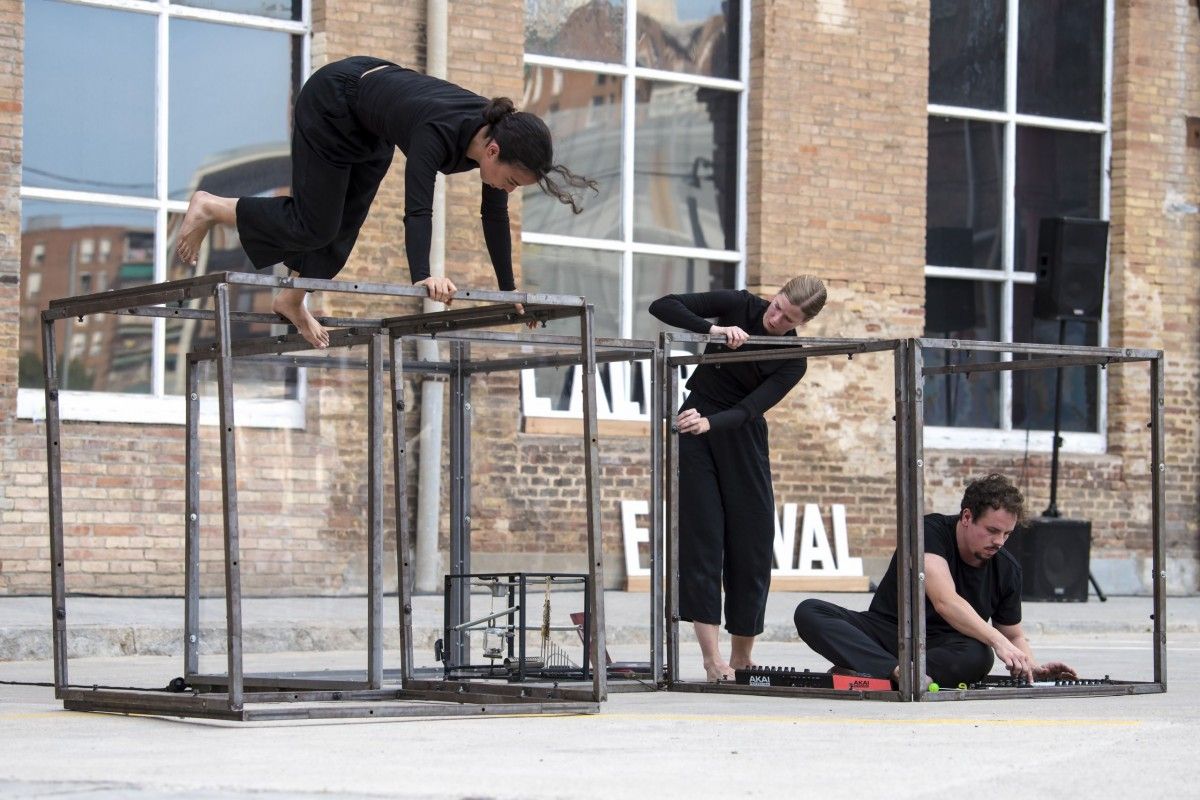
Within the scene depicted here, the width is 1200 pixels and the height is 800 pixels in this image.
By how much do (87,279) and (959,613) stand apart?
747cm

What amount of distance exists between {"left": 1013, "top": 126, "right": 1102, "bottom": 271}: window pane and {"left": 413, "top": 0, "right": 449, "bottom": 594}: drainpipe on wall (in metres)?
5.70

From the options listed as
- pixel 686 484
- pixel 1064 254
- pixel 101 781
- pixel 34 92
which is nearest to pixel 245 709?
pixel 101 781

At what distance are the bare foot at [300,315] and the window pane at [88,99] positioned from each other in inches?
246

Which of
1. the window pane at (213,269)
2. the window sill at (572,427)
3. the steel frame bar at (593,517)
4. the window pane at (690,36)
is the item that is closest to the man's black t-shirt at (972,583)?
the steel frame bar at (593,517)

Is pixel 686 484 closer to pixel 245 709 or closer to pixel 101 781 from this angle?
pixel 245 709

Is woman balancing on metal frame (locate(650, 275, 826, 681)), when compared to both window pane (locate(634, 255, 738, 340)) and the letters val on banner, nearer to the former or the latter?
window pane (locate(634, 255, 738, 340))

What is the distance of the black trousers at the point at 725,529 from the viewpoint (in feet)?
29.7

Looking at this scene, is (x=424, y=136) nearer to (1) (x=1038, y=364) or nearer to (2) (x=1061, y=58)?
(1) (x=1038, y=364)

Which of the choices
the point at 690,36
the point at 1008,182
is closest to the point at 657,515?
the point at 690,36

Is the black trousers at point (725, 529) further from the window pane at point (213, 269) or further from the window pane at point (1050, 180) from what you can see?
the window pane at point (1050, 180)

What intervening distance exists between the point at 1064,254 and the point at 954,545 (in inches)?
335

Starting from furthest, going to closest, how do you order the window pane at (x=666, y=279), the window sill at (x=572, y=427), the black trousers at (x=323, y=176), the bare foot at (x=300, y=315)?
the window pane at (x=666, y=279)
the window sill at (x=572, y=427)
the bare foot at (x=300, y=315)
the black trousers at (x=323, y=176)

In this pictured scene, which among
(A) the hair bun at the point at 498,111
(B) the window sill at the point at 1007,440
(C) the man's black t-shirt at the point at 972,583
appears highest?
(A) the hair bun at the point at 498,111

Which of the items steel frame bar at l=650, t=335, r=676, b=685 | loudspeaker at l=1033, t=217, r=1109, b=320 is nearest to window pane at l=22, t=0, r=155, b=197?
steel frame bar at l=650, t=335, r=676, b=685
